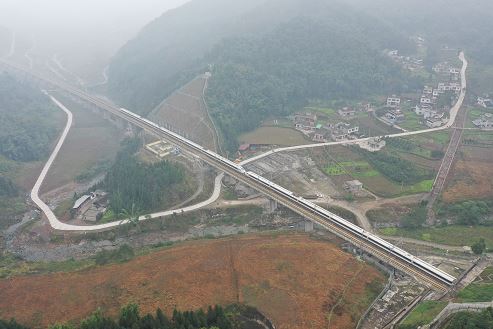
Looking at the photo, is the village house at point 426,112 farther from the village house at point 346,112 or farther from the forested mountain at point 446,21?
the forested mountain at point 446,21

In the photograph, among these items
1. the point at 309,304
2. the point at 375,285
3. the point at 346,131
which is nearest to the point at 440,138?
the point at 346,131

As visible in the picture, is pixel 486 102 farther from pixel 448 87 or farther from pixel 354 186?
pixel 354 186

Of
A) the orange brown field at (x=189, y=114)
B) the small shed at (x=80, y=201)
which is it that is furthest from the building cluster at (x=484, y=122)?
the small shed at (x=80, y=201)

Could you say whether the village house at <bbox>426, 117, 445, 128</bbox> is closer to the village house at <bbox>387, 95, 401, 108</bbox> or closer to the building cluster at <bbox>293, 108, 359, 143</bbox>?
the village house at <bbox>387, 95, 401, 108</bbox>

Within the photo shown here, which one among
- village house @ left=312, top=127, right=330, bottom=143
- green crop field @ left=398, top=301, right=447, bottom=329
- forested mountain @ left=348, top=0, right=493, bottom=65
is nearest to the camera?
green crop field @ left=398, top=301, right=447, bottom=329

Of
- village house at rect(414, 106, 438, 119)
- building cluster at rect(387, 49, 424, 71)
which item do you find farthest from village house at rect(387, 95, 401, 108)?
building cluster at rect(387, 49, 424, 71)

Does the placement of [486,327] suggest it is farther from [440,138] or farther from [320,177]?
[440,138]

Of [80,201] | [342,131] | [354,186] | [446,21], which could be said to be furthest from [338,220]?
[446,21]
